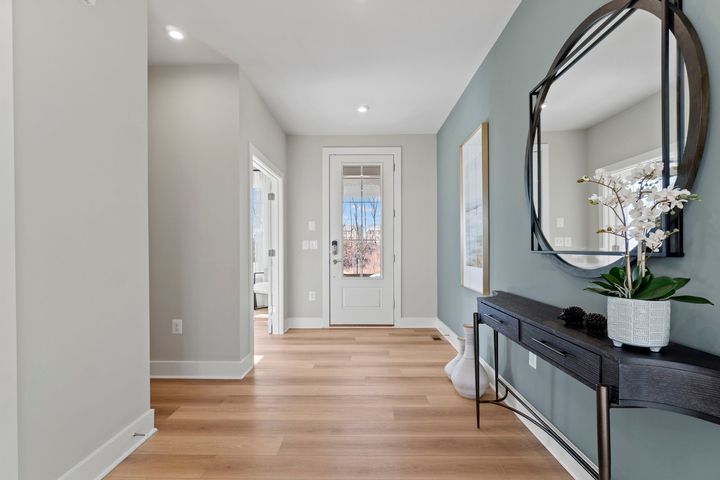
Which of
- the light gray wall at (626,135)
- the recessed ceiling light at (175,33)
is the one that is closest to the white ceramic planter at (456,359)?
the light gray wall at (626,135)

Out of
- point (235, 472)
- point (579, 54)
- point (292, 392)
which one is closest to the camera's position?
point (579, 54)

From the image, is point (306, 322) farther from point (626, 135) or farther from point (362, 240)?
point (626, 135)

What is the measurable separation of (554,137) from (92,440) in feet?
8.53

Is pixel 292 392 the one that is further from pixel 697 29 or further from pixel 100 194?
pixel 697 29

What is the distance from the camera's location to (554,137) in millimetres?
1781

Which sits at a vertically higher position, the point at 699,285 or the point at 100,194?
the point at 100,194

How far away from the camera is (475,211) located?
308cm

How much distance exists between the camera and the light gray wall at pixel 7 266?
121cm

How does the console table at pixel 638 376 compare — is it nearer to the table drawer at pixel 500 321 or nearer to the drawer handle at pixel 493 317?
the table drawer at pixel 500 321

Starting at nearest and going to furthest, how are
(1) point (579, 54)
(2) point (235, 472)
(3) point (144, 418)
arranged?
(1) point (579, 54)
(2) point (235, 472)
(3) point (144, 418)

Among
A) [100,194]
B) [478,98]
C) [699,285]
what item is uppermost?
[478,98]

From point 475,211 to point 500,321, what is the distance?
4.64ft

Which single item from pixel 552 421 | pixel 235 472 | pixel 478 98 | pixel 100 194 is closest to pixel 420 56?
pixel 478 98

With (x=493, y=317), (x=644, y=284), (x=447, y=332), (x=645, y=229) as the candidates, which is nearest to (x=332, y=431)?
(x=493, y=317)
